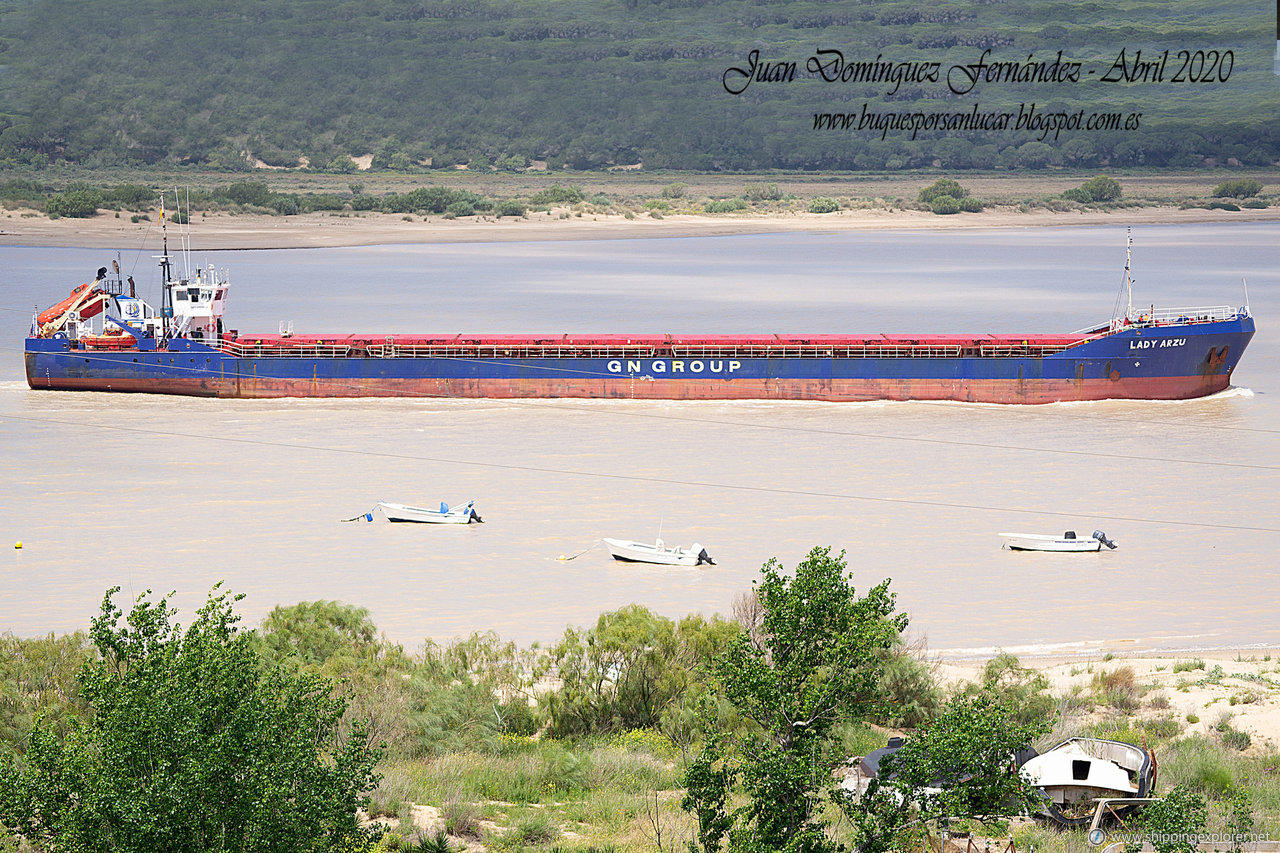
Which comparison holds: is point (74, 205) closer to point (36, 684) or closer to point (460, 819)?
point (36, 684)

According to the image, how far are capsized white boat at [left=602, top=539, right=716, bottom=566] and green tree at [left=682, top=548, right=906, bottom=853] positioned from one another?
1418 cm

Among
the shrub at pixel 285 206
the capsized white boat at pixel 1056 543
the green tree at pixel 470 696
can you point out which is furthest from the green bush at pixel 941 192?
the green tree at pixel 470 696

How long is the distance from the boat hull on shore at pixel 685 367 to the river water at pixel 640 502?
1.91 feet

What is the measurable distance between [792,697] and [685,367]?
101ft

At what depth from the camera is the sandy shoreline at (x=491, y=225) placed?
92.0 m

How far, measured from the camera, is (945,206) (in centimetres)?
12419

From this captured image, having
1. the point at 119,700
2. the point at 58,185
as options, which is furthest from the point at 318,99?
the point at 119,700

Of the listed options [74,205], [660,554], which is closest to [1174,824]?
[660,554]

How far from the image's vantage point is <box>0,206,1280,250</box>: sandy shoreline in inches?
3622

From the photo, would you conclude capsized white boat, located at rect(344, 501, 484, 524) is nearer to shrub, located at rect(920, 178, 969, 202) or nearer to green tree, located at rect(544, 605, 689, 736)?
green tree, located at rect(544, 605, 689, 736)

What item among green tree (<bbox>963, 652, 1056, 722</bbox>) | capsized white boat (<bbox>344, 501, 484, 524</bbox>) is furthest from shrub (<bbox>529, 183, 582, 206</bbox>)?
green tree (<bbox>963, 652, 1056, 722</bbox>)

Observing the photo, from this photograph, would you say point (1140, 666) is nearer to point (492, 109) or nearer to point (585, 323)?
point (585, 323)

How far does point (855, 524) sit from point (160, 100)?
18003 centimetres

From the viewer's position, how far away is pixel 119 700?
9016 mm
